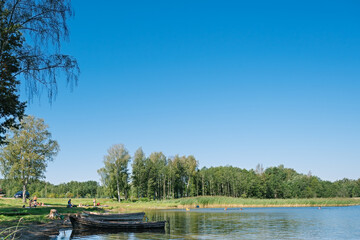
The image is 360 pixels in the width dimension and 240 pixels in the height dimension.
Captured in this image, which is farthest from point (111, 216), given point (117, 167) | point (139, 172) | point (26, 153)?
point (139, 172)

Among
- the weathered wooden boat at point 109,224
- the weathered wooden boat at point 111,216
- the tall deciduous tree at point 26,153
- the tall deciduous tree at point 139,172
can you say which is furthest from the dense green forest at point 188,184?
the weathered wooden boat at point 109,224

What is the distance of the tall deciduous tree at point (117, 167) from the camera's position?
83.1m

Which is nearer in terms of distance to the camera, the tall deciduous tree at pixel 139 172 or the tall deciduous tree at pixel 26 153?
the tall deciduous tree at pixel 26 153

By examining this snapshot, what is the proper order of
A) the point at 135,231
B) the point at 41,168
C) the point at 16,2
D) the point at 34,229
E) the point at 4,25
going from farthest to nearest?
the point at 41,168 → the point at 135,231 → the point at 34,229 → the point at 4,25 → the point at 16,2

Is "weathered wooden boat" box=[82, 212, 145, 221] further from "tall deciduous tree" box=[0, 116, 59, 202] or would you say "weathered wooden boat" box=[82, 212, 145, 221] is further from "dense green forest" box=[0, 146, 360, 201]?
"dense green forest" box=[0, 146, 360, 201]

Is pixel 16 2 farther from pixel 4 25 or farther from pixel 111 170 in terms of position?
pixel 111 170

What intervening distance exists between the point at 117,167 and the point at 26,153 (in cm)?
3487

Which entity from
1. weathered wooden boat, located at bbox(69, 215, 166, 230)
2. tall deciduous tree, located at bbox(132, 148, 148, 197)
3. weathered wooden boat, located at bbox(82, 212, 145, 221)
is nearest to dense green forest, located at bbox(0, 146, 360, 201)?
tall deciduous tree, located at bbox(132, 148, 148, 197)

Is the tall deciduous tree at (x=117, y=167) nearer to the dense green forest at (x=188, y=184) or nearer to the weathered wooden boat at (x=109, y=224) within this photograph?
the dense green forest at (x=188, y=184)

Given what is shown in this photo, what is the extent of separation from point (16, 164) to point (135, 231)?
3016 centimetres

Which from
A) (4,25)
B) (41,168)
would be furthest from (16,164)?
(4,25)

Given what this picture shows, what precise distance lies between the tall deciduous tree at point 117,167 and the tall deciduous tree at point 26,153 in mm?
30918

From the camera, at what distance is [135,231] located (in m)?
29.9

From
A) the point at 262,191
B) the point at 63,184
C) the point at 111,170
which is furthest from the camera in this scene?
the point at 63,184
